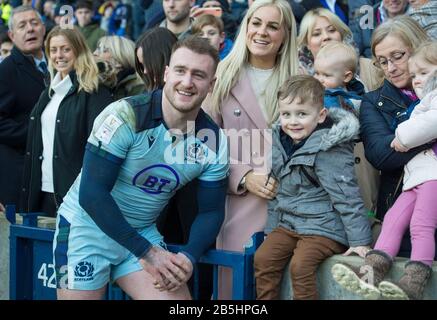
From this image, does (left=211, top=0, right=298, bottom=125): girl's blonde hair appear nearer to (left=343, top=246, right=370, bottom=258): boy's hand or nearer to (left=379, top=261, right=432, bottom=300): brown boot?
(left=343, top=246, right=370, bottom=258): boy's hand

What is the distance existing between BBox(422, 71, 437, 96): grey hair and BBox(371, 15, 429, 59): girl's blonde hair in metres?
0.49

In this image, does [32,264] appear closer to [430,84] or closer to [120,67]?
[120,67]

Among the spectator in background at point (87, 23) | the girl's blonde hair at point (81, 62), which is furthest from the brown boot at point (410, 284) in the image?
the spectator in background at point (87, 23)

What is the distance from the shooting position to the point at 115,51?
667cm

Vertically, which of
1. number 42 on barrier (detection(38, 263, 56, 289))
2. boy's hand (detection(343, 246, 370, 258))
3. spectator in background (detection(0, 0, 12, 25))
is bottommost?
number 42 on barrier (detection(38, 263, 56, 289))

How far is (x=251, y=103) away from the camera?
16.2ft

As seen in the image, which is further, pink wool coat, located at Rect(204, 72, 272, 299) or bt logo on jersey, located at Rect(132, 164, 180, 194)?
pink wool coat, located at Rect(204, 72, 272, 299)

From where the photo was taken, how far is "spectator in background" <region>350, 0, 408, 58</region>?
24.0 feet

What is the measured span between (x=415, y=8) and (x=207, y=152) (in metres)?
2.97

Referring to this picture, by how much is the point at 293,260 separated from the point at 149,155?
3.18ft

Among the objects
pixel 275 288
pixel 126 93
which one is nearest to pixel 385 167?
pixel 275 288

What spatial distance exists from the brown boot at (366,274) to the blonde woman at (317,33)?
99.7 inches

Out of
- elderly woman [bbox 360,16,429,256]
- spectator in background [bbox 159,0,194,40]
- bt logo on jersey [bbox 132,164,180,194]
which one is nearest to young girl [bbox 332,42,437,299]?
elderly woman [bbox 360,16,429,256]

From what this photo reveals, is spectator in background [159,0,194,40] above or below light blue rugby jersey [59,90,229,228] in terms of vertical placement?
above
